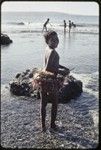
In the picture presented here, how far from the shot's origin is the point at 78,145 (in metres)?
6.66

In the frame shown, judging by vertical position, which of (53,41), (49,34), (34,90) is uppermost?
(49,34)

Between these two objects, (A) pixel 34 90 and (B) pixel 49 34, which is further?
(A) pixel 34 90

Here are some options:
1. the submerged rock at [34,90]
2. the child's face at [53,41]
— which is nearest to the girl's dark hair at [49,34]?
the child's face at [53,41]

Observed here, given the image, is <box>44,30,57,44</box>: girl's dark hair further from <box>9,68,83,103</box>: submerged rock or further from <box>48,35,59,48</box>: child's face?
<box>9,68,83,103</box>: submerged rock

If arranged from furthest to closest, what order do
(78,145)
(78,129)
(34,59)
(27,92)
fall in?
1. (34,59)
2. (27,92)
3. (78,129)
4. (78,145)

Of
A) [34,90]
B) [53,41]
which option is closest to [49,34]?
[53,41]

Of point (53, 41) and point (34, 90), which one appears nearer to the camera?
point (53, 41)

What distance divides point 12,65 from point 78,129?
8854 millimetres

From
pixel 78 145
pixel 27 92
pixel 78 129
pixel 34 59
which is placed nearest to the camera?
pixel 78 145

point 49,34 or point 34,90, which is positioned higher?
point 49,34

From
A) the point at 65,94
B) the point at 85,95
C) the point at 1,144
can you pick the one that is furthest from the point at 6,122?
the point at 85,95

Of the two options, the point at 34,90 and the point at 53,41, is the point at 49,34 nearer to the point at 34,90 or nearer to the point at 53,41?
the point at 53,41

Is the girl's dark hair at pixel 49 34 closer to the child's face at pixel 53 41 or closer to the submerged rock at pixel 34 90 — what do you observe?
the child's face at pixel 53 41

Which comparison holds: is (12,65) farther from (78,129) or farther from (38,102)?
(78,129)
